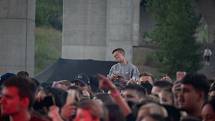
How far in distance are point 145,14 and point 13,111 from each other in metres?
61.7

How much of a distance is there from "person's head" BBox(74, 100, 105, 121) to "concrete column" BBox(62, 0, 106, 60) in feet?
99.0

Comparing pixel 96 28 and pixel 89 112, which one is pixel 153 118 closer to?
pixel 89 112

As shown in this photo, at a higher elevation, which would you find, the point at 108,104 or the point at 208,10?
the point at 208,10

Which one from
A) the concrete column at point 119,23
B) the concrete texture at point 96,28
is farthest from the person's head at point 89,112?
the concrete column at point 119,23

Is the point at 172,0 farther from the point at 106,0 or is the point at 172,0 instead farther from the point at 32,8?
→ the point at 32,8

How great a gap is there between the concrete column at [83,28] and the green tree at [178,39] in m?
5.02

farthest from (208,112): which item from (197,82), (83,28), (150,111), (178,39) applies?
(178,39)

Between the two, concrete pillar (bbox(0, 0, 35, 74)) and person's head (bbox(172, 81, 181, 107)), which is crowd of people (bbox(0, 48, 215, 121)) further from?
concrete pillar (bbox(0, 0, 35, 74))

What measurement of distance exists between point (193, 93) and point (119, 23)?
31.0 meters

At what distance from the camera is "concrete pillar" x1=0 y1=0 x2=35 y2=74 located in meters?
30.3

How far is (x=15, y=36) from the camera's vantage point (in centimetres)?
3038

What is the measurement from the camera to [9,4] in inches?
1198

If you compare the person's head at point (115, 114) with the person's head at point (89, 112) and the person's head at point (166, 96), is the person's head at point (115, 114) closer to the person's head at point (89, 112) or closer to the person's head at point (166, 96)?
the person's head at point (89, 112)

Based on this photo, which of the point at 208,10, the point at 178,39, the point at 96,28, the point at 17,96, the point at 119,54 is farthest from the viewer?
the point at 208,10
